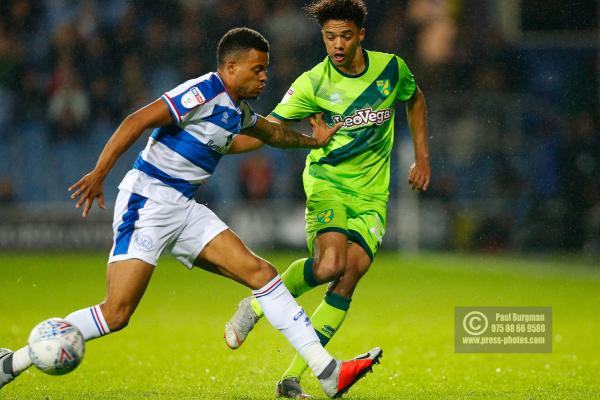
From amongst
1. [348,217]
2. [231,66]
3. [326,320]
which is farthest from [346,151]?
[231,66]

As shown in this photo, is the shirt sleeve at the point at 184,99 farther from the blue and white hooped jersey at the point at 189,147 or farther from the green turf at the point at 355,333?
the green turf at the point at 355,333

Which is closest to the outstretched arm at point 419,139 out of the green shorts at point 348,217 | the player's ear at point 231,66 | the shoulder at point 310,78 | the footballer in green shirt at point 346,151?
the footballer in green shirt at point 346,151

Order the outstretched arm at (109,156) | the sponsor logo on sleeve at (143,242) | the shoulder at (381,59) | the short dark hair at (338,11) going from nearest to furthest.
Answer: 1. the outstretched arm at (109,156)
2. the sponsor logo on sleeve at (143,242)
3. the short dark hair at (338,11)
4. the shoulder at (381,59)

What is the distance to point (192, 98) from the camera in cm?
573

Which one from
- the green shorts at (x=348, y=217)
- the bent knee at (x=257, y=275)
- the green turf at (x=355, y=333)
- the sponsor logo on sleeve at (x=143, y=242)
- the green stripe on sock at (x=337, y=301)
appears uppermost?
the sponsor logo on sleeve at (x=143, y=242)

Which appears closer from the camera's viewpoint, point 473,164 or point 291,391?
point 291,391

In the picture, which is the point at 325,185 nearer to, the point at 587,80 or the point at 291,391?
the point at 291,391

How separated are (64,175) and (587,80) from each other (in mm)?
8117

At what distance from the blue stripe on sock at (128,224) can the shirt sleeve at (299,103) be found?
141 centimetres

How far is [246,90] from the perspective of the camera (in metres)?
5.95

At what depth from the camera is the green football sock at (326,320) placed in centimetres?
643

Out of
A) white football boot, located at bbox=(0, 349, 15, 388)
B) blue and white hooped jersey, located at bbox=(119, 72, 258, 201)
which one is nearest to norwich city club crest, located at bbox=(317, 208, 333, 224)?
blue and white hooped jersey, located at bbox=(119, 72, 258, 201)

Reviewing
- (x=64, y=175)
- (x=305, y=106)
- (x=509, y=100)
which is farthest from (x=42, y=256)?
(x=305, y=106)

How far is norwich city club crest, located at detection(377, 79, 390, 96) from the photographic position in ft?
22.8
